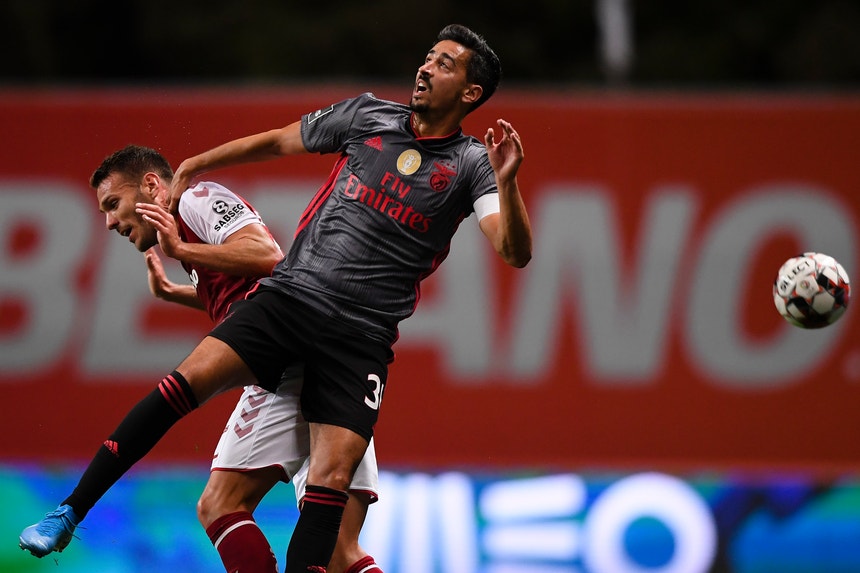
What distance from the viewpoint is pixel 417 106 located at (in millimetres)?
4941

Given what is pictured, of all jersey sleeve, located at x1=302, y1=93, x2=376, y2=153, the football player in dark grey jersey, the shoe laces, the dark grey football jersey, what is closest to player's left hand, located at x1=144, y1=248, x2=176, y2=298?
the football player in dark grey jersey

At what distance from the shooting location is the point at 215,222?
16.6 feet

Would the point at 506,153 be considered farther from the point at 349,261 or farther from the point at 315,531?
the point at 315,531

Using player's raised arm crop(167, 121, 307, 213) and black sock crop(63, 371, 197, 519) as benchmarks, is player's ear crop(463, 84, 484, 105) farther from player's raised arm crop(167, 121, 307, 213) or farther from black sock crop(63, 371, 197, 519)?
black sock crop(63, 371, 197, 519)

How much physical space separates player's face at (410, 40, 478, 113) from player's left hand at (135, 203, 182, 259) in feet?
3.41


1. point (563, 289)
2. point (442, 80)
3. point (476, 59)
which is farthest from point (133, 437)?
point (563, 289)

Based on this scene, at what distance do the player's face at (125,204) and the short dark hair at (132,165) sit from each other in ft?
0.09

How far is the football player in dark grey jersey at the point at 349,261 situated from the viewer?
466cm

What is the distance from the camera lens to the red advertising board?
9375mm

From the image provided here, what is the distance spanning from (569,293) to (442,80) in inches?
186

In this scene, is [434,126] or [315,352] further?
[434,126]

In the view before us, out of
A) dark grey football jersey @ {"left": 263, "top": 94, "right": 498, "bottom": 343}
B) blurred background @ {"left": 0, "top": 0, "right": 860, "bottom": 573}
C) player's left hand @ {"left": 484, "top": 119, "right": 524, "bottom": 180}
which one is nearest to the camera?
player's left hand @ {"left": 484, "top": 119, "right": 524, "bottom": 180}

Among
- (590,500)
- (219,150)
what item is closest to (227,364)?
(219,150)

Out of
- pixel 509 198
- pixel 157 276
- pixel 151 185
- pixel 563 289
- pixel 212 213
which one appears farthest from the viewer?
pixel 563 289
